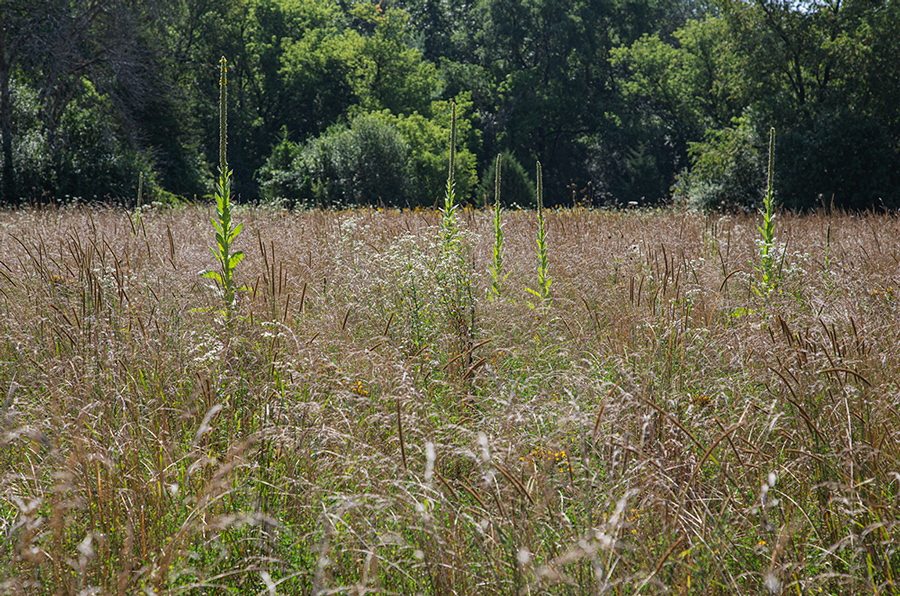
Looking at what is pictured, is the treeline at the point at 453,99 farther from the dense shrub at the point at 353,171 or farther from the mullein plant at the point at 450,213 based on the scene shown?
the mullein plant at the point at 450,213

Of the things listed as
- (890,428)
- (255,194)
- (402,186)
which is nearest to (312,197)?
(402,186)

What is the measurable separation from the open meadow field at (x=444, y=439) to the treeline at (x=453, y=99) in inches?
271

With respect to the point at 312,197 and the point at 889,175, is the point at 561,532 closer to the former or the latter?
the point at 312,197

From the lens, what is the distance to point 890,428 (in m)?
2.21

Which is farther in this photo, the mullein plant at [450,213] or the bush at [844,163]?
the bush at [844,163]

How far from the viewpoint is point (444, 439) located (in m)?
2.28

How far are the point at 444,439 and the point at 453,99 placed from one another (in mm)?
33572

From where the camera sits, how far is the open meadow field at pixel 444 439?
1635mm

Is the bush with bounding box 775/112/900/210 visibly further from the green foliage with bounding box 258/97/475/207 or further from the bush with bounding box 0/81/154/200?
the bush with bounding box 0/81/154/200

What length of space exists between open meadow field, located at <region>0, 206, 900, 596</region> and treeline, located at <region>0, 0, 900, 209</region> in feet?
22.6

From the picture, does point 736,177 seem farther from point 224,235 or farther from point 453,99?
point 224,235

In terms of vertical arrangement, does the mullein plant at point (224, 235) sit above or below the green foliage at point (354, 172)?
below

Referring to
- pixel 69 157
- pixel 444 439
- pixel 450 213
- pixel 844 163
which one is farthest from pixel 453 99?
pixel 444 439

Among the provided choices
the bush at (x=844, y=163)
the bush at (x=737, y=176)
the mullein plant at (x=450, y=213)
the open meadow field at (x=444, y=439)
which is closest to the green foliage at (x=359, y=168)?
the bush at (x=737, y=176)
